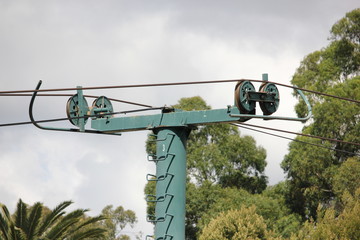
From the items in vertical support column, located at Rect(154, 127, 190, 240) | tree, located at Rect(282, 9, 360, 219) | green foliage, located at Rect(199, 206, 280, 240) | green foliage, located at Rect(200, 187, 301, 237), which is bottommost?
vertical support column, located at Rect(154, 127, 190, 240)

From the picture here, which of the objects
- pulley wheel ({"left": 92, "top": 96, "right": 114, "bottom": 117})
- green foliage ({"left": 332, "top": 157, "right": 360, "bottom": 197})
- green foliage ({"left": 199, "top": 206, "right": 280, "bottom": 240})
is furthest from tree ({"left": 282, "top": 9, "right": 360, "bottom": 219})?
pulley wheel ({"left": 92, "top": 96, "right": 114, "bottom": 117})

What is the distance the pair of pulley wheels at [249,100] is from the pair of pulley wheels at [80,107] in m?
2.39

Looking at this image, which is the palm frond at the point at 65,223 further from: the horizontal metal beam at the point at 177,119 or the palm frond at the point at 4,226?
the horizontal metal beam at the point at 177,119

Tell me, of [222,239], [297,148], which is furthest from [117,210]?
[222,239]

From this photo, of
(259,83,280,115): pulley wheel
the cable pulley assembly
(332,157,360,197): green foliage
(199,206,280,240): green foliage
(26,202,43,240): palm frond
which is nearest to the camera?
(259,83,280,115): pulley wheel

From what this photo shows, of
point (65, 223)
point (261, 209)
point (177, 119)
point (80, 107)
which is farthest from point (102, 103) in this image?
point (261, 209)

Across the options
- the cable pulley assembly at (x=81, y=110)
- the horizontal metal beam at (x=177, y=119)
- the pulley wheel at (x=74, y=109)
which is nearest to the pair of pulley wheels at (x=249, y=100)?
the horizontal metal beam at (x=177, y=119)

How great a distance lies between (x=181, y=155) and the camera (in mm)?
11328

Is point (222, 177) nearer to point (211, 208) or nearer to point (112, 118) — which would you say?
point (211, 208)

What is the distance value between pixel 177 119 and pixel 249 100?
107 cm

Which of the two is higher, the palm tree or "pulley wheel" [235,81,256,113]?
the palm tree

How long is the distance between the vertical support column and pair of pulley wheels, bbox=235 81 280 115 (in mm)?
897

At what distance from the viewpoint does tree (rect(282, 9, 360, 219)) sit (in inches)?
1764

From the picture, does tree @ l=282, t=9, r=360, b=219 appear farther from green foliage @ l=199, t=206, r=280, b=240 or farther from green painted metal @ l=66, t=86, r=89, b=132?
green painted metal @ l=66, t=86, r=89, b=132
